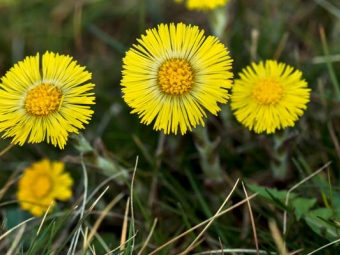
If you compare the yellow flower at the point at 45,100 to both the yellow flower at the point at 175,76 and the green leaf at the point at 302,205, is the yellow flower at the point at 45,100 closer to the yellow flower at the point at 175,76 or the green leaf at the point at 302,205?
the yellow flower at the point at 175,76

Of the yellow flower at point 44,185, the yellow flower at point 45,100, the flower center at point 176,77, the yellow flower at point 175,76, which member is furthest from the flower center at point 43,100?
Result: the yellow flower at point 44,185

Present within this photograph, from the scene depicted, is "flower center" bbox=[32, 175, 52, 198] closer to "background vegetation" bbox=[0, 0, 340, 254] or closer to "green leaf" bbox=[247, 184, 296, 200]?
"background vegetation" bbox=[0, 0, 340, 254]

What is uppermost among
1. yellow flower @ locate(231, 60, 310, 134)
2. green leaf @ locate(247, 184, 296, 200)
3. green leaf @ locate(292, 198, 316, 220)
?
yellow flower @ locate(231, 60, 310, 134)

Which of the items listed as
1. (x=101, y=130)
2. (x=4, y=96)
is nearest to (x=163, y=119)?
(x=4, y=96)

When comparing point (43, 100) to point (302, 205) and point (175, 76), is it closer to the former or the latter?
point (175, 76)

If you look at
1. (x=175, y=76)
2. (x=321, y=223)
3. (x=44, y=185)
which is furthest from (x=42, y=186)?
(x=321, y=223)

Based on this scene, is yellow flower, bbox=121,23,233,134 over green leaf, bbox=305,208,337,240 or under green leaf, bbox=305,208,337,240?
over

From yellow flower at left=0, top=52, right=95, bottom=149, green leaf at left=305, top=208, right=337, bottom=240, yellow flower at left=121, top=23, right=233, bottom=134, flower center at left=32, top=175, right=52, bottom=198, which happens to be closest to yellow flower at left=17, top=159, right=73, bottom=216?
flower center at left=32, top=175, right=52, bottom=198
